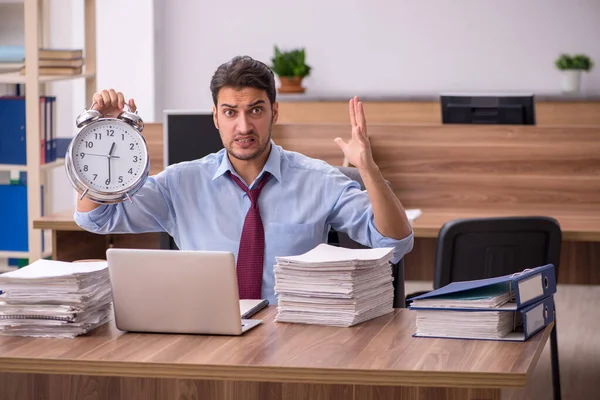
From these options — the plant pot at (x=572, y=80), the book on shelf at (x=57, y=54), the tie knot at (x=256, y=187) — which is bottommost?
the tie knot at (x=256, y=187)

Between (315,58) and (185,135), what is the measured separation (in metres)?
4.22

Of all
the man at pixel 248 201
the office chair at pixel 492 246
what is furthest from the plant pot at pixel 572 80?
the man at pixel 248 201

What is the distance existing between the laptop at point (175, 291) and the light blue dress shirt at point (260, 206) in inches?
20.2

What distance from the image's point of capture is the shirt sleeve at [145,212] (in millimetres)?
2547

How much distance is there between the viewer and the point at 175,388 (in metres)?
A: 2.17

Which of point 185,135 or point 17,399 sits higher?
point 185,135

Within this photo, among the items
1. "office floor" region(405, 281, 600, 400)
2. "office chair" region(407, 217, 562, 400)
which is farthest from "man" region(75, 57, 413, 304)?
"office floor" region(405, 281, 600, 400)

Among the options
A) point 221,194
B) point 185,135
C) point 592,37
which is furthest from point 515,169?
point 592,37

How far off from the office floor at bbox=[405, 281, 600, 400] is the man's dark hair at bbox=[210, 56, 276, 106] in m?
1.83

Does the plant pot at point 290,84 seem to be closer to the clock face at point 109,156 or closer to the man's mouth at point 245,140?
the man's mouth at point 245,140

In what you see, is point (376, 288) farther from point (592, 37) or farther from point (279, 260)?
point (592, 37)

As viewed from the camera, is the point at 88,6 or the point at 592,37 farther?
the point at 592,37

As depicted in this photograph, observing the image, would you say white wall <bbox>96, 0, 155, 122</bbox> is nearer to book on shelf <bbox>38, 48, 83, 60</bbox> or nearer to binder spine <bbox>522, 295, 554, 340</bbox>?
book on shelf <bbox>38, 48, 83, 60</bbox>

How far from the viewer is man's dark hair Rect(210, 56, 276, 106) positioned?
2.52 meters
